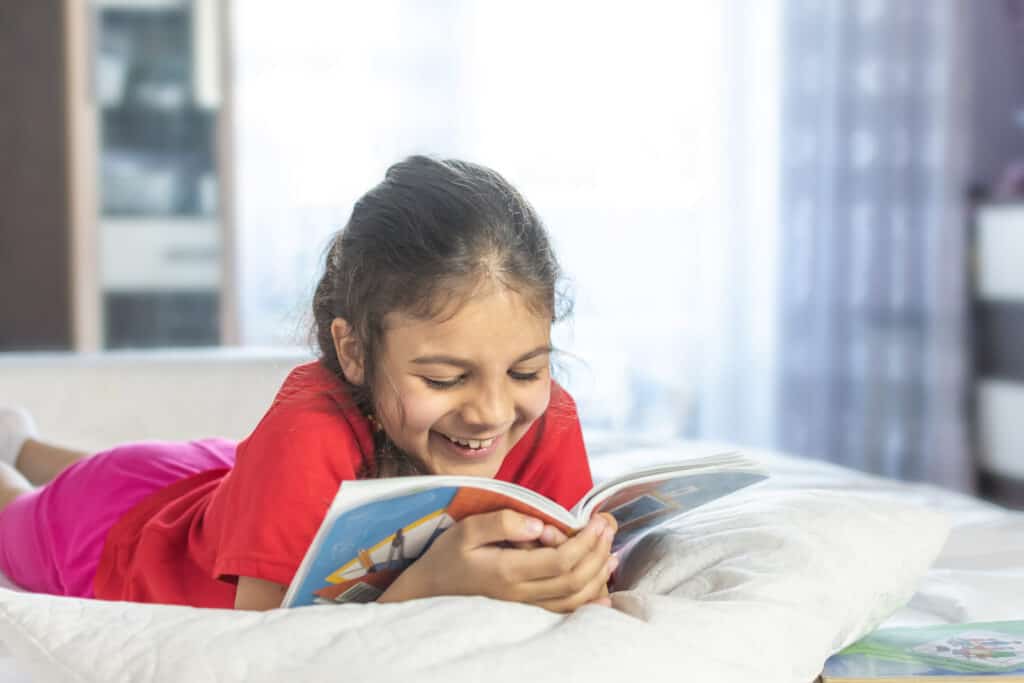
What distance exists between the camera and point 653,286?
355cm

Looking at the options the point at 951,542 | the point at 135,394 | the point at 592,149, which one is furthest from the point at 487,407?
the point at 592,149

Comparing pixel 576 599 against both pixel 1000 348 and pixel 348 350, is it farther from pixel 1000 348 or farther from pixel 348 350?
pixel 1000 348

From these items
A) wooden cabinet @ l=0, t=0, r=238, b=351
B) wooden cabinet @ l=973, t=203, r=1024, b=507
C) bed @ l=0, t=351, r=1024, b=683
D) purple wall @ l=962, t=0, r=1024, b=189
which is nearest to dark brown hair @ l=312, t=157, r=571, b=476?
bed @ l=0, t=351, r=1024, b=683

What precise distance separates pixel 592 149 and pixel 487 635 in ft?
9.15

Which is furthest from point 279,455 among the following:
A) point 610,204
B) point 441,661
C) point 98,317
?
point 610,204

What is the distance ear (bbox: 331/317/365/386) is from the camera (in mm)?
986

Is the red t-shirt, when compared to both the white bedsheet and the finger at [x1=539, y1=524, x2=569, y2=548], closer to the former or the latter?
the finger at [x1=539, y1=524, x2=569, y2=548]

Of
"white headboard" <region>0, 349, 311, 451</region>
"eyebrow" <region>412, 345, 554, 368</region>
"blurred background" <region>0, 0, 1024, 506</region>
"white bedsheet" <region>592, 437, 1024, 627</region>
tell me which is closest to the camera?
"eyebrow" <region>412, 345, 554, 368</region>

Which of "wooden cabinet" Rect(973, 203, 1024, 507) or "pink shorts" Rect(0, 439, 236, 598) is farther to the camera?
"wooden cabinet" Rect(973, 203, 1024, 507)

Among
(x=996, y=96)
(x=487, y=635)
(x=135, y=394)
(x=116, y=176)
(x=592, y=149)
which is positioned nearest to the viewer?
(x=487, y=635)

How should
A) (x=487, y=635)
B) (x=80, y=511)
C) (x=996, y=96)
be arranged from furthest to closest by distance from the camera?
1. (x=996, y=96)
2. (x=80, y=511)
3. (x=487, y=635)

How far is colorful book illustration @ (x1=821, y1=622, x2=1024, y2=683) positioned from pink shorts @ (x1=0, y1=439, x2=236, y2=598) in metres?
0.73

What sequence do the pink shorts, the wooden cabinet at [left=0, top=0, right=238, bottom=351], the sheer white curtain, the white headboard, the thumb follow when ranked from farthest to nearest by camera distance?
the sheer white curtain → the wooden cabinet at [left=0, top=0, right=238, bottom=351] → the white headboard → the pink shorts → the thumb

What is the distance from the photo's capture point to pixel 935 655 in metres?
0.89
